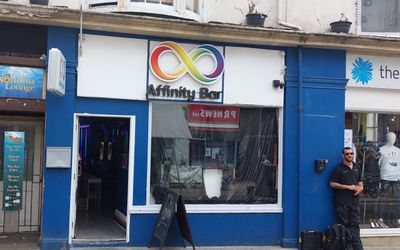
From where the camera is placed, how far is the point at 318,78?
29.5 feet

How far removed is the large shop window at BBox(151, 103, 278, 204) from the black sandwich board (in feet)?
1.56

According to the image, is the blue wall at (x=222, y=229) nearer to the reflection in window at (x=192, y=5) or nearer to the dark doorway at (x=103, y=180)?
the dark doorway at (x=103, y=180)

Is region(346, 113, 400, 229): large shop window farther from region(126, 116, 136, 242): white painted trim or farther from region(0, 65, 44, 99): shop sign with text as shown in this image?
region(0, 65, 44, 99): shop sign with text

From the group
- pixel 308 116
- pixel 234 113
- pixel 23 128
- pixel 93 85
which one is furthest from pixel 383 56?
pixel 23 128

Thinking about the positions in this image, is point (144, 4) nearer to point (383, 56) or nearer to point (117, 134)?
point (117, 134)

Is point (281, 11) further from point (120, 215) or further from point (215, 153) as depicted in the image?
point (120, 215)

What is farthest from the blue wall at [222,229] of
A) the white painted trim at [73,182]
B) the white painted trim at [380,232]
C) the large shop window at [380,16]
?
the large shop window at [380,16]

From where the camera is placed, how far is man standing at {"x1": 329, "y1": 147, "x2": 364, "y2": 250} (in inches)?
342

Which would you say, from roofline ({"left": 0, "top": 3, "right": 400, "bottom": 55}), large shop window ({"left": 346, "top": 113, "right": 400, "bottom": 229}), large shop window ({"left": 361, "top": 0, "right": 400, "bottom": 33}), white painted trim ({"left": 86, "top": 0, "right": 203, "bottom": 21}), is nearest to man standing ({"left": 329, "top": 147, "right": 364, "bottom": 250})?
large shop window ({"left": 346, "top": 113, "right": 400, "bottom": 229})

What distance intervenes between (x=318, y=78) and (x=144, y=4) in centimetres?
342

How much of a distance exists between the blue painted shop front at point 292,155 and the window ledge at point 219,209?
0.17 ft

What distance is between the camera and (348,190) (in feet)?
28.5

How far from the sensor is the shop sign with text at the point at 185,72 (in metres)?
8.30

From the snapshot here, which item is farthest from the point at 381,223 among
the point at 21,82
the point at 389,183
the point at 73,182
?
the point at 21,82
